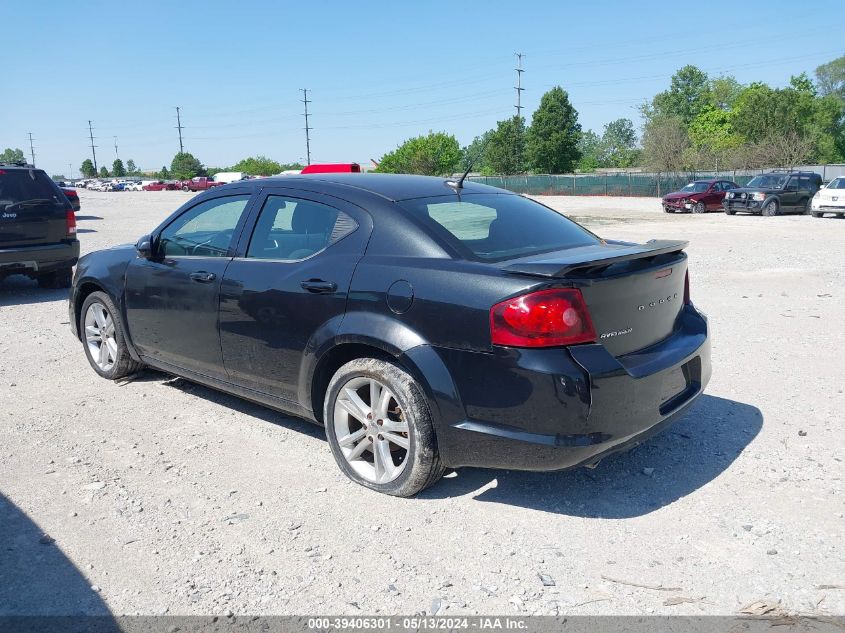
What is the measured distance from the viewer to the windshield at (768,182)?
90.2 feet

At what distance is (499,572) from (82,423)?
10.3ft

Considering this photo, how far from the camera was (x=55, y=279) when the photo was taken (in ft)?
34.1

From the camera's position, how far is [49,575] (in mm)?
3031

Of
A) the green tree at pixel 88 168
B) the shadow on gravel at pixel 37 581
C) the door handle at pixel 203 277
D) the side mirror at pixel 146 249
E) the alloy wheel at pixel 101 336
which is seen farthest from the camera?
the green tree at pixel 88 168

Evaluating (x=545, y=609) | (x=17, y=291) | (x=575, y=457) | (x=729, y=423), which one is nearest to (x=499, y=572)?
(x=545, y=609)

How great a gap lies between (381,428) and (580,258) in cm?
130

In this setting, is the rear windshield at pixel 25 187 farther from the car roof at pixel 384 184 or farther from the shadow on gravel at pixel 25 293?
the car roof at pixel 384 184

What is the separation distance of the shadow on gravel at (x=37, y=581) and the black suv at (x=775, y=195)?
92.8ft

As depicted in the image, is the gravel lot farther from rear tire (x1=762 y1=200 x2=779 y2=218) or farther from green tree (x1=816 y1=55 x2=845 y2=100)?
green tree (x1=816 y1=55 x2=845 y2=100)

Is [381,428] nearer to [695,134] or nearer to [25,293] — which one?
[25,293]

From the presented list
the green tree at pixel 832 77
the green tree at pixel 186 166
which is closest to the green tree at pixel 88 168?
the green tree at pixel 186 166

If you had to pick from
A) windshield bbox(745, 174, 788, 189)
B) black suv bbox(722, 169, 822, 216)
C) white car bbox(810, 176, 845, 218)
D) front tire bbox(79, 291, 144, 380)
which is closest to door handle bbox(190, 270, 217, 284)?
front tire bbox(79, 291, 144, 380)

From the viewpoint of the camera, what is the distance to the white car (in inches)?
986

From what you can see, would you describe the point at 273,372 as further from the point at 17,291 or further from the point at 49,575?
the point at 17,291
